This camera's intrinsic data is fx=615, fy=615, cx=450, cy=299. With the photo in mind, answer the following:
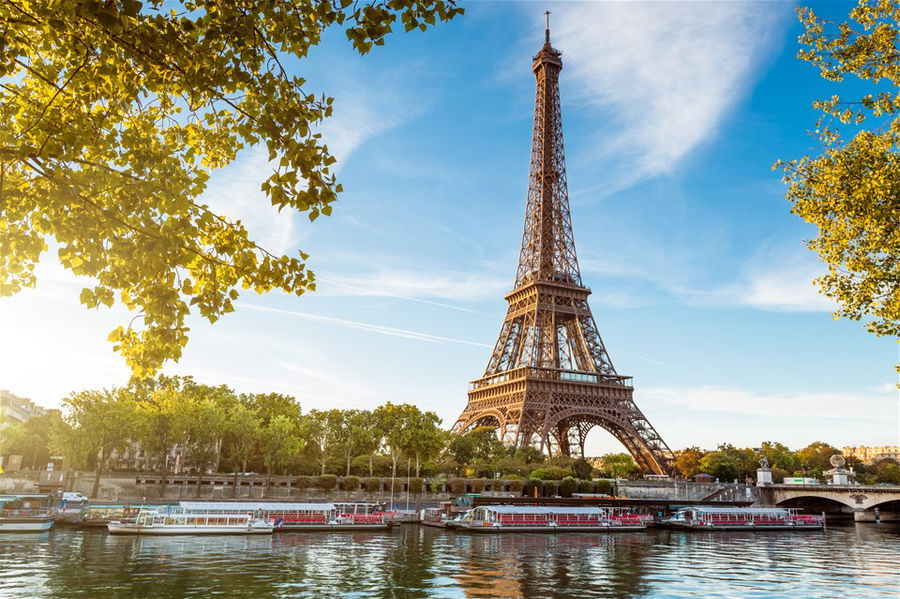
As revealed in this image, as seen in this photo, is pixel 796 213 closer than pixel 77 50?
No

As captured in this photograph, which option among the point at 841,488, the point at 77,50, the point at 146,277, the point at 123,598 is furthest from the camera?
the point at 841,488

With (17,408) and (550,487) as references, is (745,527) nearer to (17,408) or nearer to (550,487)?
(550,487)

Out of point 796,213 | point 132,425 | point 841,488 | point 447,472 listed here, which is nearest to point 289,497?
point 132,425

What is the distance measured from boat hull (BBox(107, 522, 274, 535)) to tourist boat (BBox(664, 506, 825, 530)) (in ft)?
142

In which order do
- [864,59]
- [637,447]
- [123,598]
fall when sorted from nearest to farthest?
[864,59], [123,598], [637,447]

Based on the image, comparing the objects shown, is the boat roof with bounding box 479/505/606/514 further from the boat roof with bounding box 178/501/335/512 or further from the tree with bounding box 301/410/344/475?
the tree with bounding box 301/410/344/475

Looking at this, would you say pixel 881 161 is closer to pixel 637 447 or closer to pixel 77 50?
pixel 77 50

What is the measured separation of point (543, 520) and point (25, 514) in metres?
43.0

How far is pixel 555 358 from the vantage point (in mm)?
93062

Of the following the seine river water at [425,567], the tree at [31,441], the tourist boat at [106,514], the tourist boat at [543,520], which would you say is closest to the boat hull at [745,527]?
the tourist boat at [543,520]

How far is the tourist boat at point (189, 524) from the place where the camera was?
44406 millimetres

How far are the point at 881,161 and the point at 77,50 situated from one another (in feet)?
76.2

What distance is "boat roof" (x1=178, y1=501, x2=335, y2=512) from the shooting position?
49031 mm

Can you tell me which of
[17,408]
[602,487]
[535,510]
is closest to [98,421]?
[535,510]
